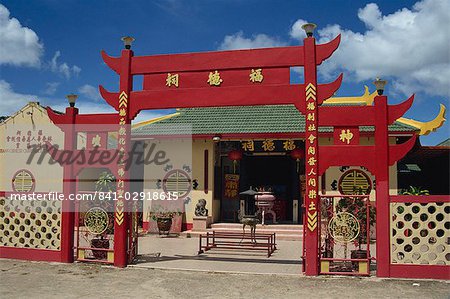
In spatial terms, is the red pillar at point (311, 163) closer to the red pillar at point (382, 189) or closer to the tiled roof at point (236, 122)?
the red pillar at point (382, 189)

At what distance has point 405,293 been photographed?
21.6 feet

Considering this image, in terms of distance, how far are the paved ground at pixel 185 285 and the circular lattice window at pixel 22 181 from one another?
9950 mm

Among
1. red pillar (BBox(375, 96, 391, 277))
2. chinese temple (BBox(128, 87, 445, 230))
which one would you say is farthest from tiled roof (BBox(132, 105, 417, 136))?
red pillar (BBox(375, 96, 391, 277))

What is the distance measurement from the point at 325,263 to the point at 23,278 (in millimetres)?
5260

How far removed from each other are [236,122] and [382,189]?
7925 mm

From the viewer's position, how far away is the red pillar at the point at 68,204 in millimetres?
9062

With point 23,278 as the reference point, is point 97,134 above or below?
above

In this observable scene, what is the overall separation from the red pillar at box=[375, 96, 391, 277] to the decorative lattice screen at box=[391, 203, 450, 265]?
141 mm

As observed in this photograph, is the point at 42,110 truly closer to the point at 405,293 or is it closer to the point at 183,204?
the point at 183,204

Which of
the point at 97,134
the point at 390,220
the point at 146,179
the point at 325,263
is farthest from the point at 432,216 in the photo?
the point at 146,179

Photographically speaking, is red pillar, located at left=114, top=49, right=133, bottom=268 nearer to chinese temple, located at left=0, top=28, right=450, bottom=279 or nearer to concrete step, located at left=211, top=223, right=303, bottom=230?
chinese temple, located at left=0, top=28, right=450, bottom=279

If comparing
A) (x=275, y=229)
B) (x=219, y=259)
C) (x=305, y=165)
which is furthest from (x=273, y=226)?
(x=305, y=165)

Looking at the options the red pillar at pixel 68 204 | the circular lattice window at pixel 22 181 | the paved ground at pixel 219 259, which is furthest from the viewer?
the circular lattice window at pixel 22 181

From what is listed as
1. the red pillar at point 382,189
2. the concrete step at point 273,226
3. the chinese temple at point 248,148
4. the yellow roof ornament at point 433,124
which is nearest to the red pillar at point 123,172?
the red pillar at point 382,189
